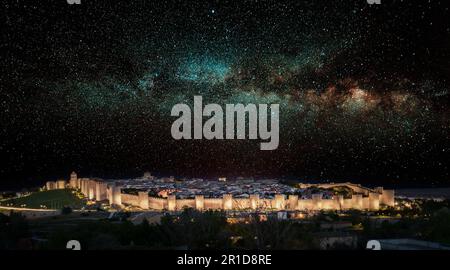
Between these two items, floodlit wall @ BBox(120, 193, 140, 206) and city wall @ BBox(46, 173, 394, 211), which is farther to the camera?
floodlit wall @ BBox(120, 193, 140, 206)

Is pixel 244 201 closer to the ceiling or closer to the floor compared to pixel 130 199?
closer to the ceiling

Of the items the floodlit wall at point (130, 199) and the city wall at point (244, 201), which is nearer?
the city wall at point (244, 201)

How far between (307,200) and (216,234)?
20.7ft

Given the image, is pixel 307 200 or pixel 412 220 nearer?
pixel 412 220

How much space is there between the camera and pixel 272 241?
4.89 m

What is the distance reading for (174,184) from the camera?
10727 mm

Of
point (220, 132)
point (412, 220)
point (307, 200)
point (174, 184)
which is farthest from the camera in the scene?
point (307, 200)

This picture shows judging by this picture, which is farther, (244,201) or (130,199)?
(130,199)

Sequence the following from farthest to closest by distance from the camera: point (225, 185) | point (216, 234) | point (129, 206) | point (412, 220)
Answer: point (129, 206)
point (225, 185)
point (412, 220)
point (216, 234)
